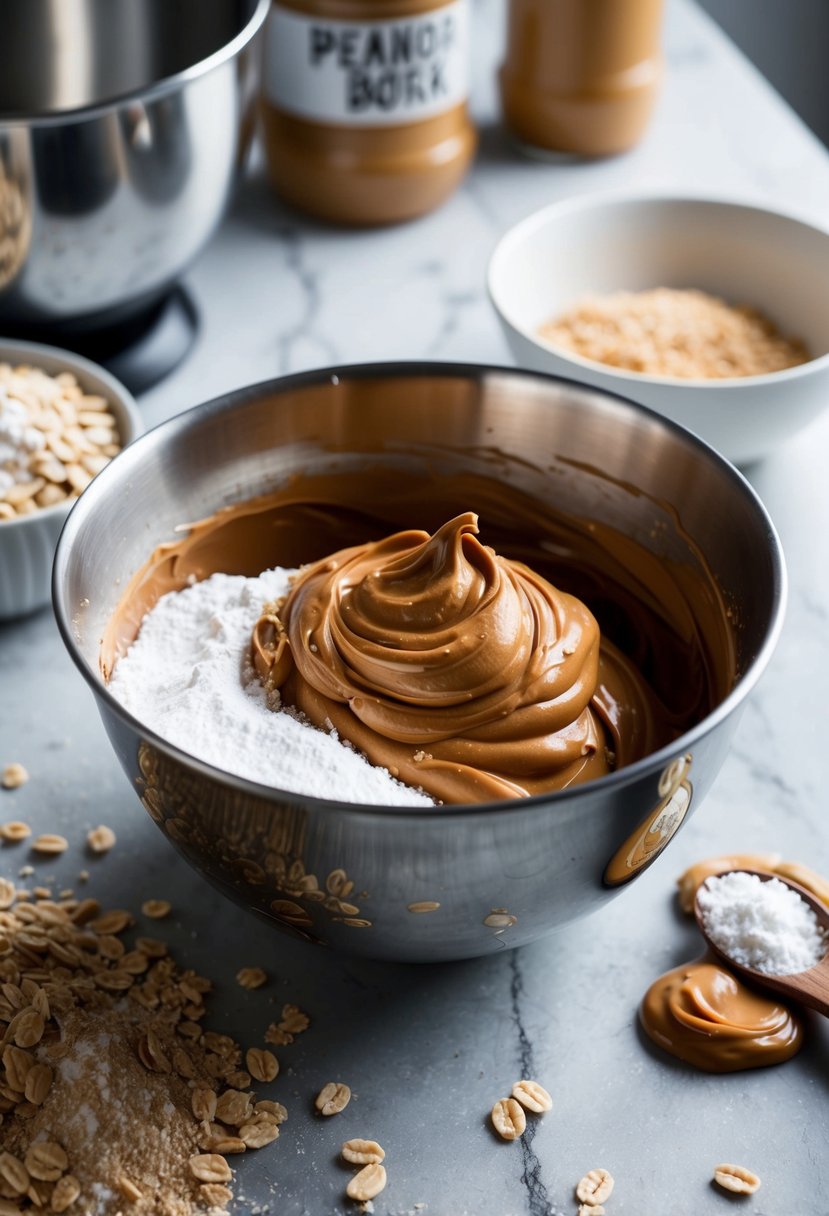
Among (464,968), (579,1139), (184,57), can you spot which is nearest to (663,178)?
(184,57)

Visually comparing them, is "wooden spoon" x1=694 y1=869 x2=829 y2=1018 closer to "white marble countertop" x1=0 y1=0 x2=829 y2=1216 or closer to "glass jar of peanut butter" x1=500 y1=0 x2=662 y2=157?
"white marble countertop" x1=0 y1=0 x2=829 y2=1216

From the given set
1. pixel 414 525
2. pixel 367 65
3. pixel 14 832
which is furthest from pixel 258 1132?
pixel 367 65

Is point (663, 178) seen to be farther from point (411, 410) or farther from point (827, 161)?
point (411, 410)

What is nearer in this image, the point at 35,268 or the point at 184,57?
the point at 35,268

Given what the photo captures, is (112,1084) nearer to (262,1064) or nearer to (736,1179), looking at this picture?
(262,1064)

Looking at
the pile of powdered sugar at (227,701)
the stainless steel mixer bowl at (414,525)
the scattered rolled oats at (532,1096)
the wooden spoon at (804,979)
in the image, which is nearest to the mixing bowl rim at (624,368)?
the stainless steel mixer bowl at (414,525)

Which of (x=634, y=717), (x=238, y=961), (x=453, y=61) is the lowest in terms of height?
(x=238, y=961)

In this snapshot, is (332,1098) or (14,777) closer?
(332,1098)
